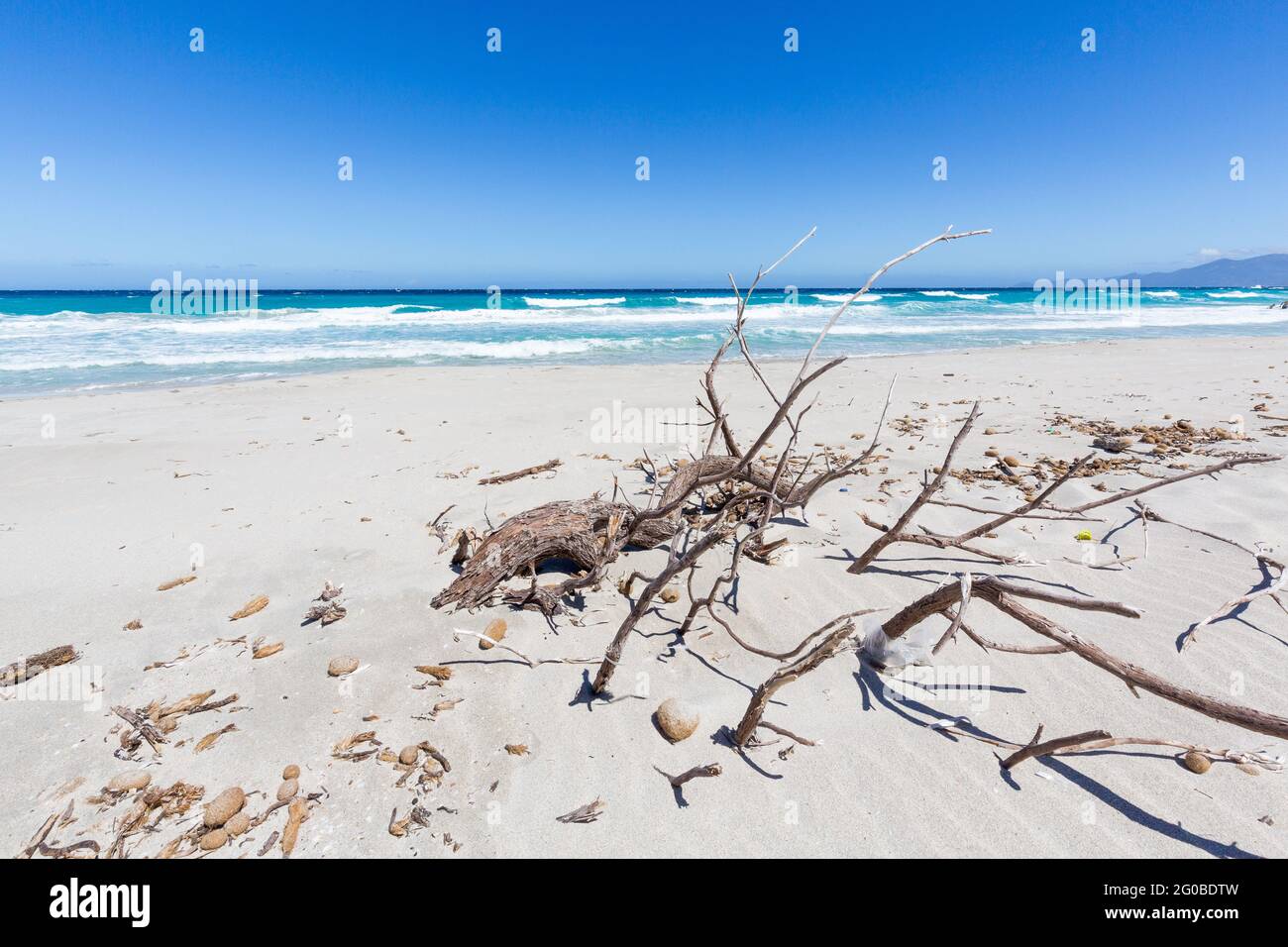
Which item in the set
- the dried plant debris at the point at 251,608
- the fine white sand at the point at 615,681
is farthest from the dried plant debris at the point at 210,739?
the dried plant debris at the point at 251,608

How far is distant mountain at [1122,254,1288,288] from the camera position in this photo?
339 feet

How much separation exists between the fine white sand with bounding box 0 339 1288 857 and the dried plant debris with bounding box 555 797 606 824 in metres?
0.02

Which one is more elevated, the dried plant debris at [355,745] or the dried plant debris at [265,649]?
the dried plant debris at [265,649]

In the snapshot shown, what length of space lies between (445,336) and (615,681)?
21136mm

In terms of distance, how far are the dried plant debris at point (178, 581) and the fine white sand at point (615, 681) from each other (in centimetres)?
7

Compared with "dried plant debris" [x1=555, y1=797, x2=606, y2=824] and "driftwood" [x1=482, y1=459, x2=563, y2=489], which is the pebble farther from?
"driftwood" [x1=482, y1=459, x2=563, y2=489]

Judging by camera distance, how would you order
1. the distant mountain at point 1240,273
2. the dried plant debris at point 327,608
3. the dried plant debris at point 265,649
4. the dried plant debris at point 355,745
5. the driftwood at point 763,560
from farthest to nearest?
the distant mountain at point 1240,273, the dried plant debris at point 327,608, the dried plant debris at point 265,649, the dried plant debris at point 355,745, the driftwood at point 763,560

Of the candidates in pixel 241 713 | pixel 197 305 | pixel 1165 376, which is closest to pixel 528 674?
pixel 241 713

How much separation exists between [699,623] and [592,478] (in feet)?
8.00

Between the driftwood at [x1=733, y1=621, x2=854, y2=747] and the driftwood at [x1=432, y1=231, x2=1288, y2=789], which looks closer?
the driftwood at [x1=432, y1=231, x2=1288, y2=789]

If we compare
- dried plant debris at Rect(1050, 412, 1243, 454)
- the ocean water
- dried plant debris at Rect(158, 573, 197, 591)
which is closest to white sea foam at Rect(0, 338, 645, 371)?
the ocean water

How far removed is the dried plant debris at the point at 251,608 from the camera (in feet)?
9.77

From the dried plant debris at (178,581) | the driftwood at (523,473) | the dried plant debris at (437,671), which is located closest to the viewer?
the dried plant debris at (437,671)

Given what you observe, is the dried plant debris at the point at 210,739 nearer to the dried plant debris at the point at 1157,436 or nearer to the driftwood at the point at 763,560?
the driftwood at the point at 763,560
